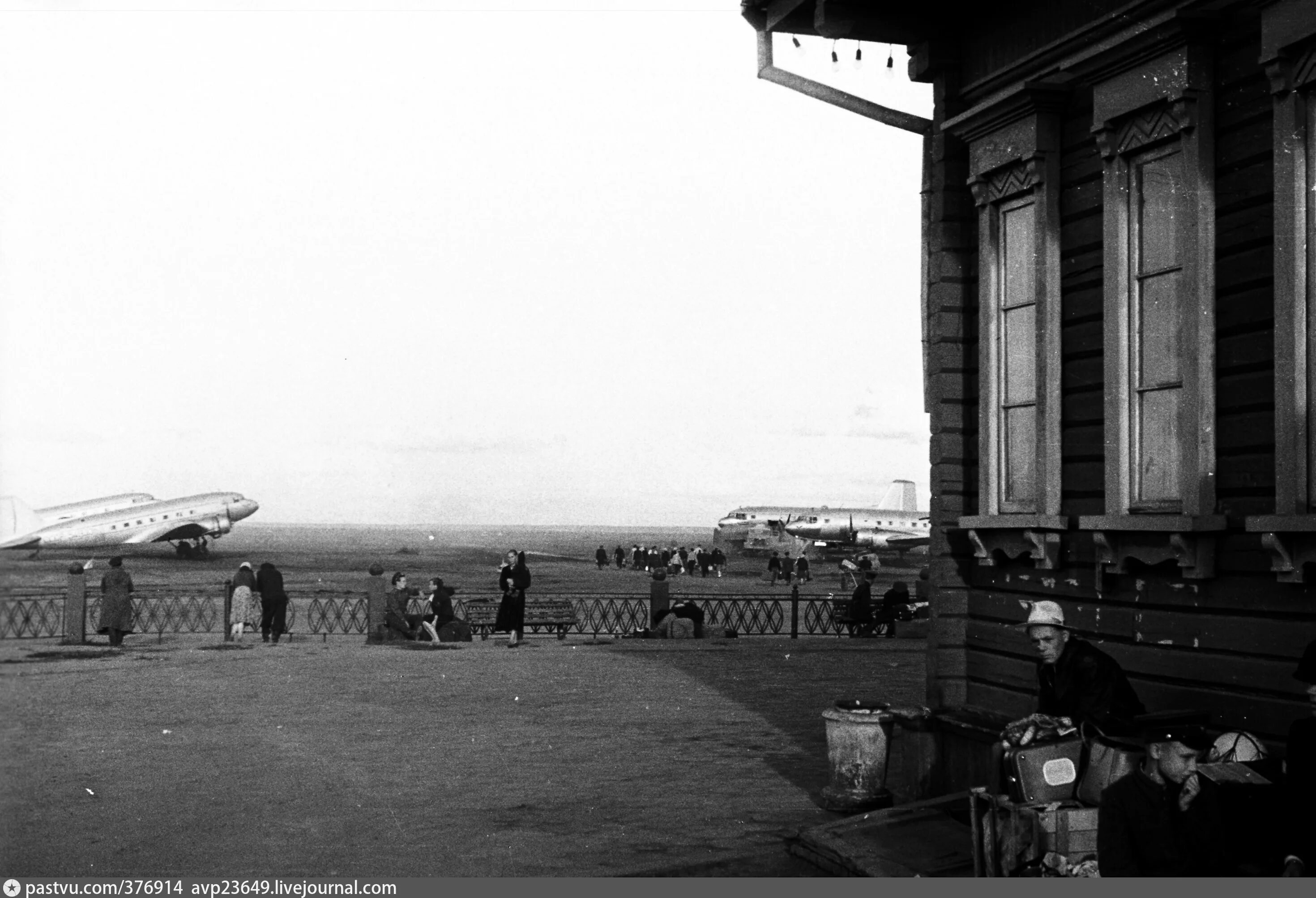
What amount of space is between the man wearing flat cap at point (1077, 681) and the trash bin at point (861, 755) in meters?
2.20

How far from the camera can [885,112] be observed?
32.1ft

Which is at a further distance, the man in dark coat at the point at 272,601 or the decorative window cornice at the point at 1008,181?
the man in dark coat at the point at 272,601

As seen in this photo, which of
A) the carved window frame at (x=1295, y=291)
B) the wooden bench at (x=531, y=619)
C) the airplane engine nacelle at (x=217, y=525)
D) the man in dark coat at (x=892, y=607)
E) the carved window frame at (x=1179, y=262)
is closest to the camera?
the carved window frame at (x=1295, y=291)

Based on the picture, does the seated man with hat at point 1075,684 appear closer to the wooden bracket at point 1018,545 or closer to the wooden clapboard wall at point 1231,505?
the wooden clapboard wall at point 1231,505

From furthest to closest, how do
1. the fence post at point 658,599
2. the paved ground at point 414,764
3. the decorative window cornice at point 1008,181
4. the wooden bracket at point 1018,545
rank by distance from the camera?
1. the fence post at point 658,599
2. the paved ground at point 414,764
3. the decorative window cornice at point 1008,181
4. the wooden bracket at point 1018,545

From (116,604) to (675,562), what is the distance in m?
53.9

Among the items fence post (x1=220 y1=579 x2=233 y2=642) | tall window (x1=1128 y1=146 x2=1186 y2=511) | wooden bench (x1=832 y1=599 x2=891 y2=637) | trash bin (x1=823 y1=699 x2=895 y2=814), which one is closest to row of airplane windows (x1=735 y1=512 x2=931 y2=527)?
wooden bench (x1=832 y1=599 x2=891 y2=637)

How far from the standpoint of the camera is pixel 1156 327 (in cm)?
707

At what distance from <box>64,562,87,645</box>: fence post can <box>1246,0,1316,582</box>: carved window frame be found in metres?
22.1

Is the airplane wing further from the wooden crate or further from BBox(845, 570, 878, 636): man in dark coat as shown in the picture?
the wooden crate

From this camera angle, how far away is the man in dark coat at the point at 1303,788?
202 inches

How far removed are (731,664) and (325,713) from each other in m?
7.86

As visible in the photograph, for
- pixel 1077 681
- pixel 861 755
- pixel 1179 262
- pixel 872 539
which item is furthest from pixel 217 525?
pixel 1179 262

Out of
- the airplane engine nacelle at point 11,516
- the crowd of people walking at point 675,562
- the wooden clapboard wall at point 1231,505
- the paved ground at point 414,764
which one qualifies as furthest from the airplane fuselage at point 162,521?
the wooden clapboard wall at point 1231,505
